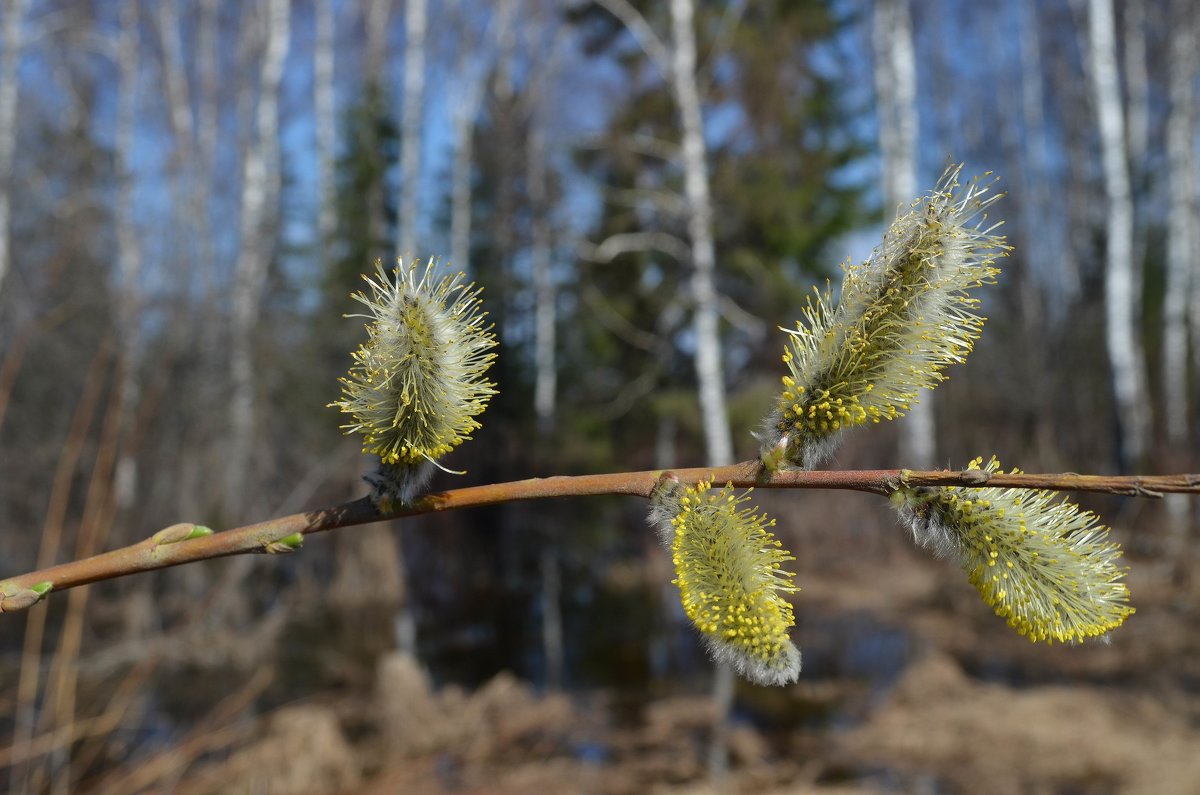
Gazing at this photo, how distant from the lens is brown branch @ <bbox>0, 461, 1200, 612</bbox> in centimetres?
82

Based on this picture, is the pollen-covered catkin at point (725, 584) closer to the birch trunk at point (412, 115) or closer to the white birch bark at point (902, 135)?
the white birch bark at point (902, 135)

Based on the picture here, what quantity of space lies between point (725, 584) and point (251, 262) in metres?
12.2

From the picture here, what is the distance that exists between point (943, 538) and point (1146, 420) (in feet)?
47.0

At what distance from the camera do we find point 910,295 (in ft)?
3.36

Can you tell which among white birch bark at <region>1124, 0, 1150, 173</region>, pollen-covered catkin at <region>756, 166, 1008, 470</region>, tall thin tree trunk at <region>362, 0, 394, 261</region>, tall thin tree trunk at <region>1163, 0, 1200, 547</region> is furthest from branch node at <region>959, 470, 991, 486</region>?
white birch bark at <region>1124, 0, 1150, 173</region>

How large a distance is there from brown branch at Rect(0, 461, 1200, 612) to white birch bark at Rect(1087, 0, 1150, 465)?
1027cm

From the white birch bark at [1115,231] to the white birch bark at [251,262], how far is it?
914 cm

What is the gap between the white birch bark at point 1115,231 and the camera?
32.8 ft

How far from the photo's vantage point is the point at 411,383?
0.95 m

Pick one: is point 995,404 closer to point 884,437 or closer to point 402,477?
point 884,437

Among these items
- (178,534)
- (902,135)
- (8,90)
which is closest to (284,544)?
(178,534)

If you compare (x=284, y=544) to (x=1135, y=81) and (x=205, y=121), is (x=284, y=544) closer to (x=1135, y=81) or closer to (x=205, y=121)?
(x=205, y=121)

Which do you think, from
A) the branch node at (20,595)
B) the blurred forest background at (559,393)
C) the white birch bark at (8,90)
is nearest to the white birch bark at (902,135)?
the blurred forest background at (559,393)

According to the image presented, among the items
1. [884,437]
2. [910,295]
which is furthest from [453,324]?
[884,437]
